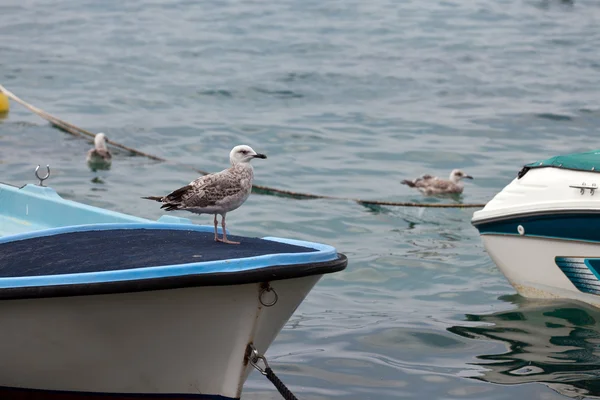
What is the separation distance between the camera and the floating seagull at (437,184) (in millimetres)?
14492

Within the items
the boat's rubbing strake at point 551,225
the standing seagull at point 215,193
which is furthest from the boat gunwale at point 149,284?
the boat's rubbing strake at point 551,225

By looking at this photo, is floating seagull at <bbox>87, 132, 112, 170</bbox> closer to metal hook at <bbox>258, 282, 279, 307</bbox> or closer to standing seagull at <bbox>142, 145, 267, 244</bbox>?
standing seagull at <bbox>142, 145, 267, 244</bbox>

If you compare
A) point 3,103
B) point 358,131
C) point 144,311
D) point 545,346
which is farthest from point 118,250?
point 3,103

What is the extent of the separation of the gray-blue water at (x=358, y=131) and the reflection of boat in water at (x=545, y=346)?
0.8 inches

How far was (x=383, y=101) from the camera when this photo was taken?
20.5 meters

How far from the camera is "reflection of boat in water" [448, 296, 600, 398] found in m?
7.79

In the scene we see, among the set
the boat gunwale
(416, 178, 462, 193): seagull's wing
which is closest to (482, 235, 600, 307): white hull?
the boat gunwale

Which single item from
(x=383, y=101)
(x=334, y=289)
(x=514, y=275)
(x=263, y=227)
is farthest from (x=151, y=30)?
(x=514, y=275)

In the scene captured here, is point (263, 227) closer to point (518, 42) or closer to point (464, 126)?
point (464, 126)

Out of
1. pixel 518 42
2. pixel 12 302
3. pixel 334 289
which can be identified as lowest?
pixel 334 289

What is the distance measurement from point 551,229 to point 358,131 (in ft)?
33.4

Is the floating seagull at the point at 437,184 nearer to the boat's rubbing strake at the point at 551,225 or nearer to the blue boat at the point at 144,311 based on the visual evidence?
the boat's rubbing strake at the point at 551,225

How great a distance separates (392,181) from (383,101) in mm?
5063

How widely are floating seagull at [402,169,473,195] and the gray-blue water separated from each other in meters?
0.25
